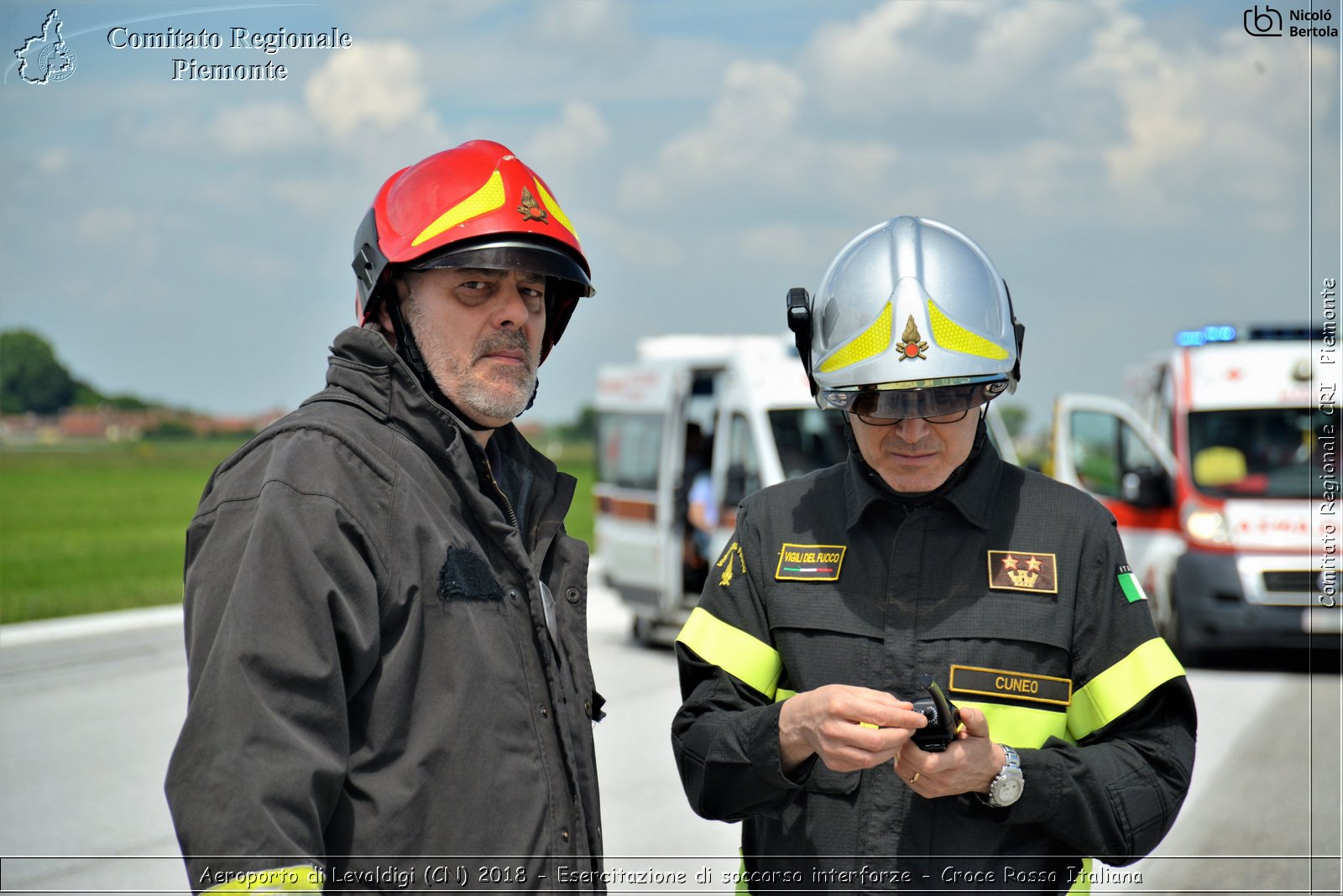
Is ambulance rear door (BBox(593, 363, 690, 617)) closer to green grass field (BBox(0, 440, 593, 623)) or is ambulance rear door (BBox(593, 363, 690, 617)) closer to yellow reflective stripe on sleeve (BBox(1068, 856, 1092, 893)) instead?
green grass field (BBox(0, 440, 593, 623))

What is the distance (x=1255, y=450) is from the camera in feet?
37.0

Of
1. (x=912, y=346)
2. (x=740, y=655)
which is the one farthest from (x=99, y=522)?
(x=912, y=346)

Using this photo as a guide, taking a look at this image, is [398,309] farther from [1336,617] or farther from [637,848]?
[1336,617]

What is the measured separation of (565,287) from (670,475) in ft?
29.2

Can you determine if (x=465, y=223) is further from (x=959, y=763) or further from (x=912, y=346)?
(x=959, y=763)

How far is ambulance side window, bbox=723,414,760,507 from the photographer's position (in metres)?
10.8

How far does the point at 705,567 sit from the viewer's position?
11.9 metres

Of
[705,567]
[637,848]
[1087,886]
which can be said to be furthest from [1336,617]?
[1087,886]

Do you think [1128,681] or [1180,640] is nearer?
[1128,681]

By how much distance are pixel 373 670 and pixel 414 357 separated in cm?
72

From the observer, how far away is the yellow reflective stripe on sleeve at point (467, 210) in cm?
227

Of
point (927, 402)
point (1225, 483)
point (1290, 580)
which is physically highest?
point (927, 402)

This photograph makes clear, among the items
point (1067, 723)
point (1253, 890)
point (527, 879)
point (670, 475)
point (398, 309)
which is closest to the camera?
point (527, 879)

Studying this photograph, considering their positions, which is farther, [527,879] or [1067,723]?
[1067,723]
